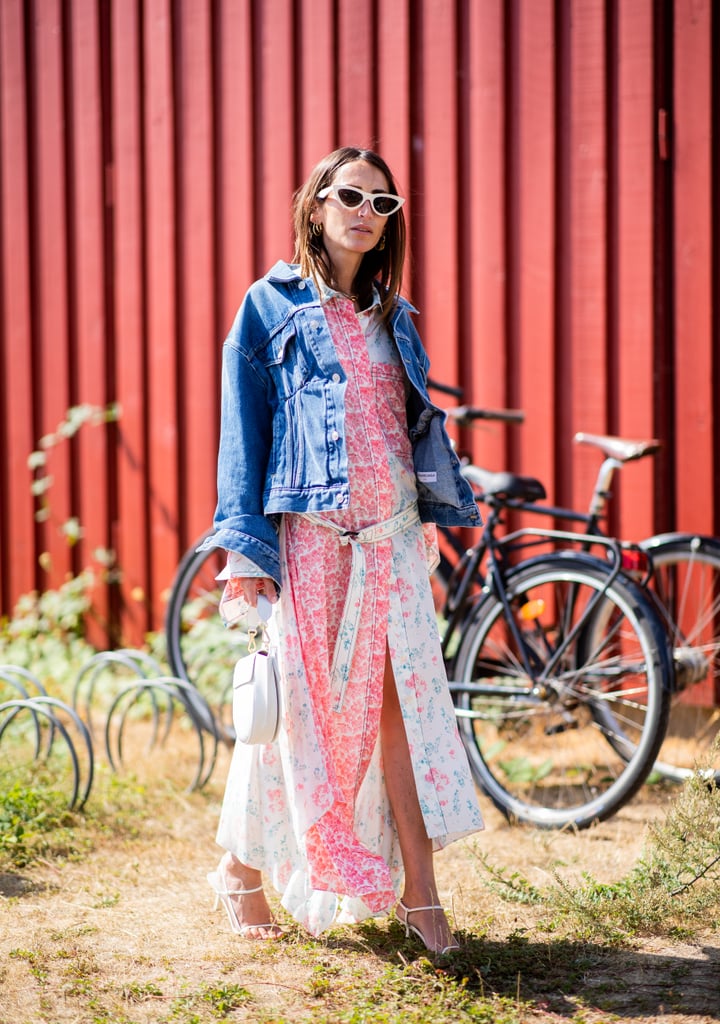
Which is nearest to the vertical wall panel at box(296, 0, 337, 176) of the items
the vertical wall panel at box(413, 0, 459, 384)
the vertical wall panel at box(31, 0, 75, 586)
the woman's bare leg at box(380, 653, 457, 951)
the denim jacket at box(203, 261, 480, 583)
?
the vertical wall panel at box(413, 0, 459, 384)

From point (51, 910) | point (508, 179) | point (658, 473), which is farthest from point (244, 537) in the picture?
point (508, 179)

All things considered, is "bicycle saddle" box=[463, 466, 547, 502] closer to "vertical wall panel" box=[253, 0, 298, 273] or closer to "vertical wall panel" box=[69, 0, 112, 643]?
"vertical wall panel" box=[253, 0, 298, 273]

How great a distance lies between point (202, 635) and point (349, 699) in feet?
8.23

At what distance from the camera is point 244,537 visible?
2.63m

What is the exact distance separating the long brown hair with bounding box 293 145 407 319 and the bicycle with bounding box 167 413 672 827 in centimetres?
119

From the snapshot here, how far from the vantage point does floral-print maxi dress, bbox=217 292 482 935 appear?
2.69m

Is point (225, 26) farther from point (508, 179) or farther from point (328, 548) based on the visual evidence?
point (328, 548)

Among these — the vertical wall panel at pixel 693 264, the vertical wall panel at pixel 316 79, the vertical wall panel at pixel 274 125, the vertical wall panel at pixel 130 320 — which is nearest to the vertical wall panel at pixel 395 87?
the vertical wall panel at pixel 316 79

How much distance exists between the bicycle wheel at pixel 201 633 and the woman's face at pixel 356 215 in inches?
79.9

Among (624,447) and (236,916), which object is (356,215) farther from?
(236,916)

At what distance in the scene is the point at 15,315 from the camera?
6.28 metres

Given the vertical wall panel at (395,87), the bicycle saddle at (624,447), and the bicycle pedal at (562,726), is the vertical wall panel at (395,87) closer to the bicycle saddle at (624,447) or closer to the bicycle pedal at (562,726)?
the bicycle saddle at (624,447)

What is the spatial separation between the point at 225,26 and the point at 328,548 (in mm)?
3738

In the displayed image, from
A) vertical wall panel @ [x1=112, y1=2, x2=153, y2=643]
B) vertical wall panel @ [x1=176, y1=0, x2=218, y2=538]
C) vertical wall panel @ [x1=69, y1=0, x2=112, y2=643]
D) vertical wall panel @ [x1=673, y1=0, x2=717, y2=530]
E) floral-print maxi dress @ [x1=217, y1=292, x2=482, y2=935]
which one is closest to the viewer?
floral-print maxi dress @ [x1=217, y1=292, x2=482, y2=935]
